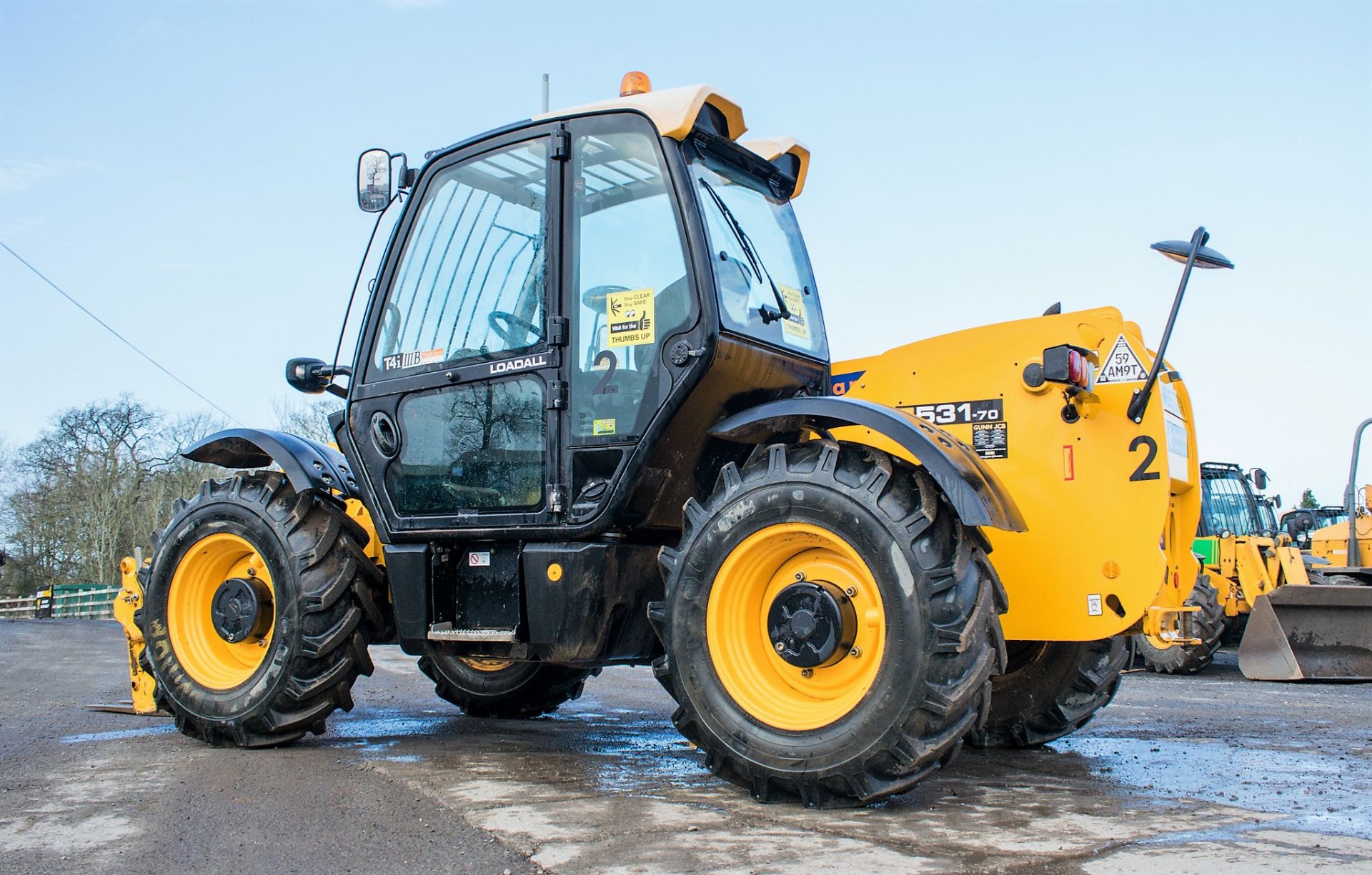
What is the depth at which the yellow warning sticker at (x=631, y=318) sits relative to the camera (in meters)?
4.51

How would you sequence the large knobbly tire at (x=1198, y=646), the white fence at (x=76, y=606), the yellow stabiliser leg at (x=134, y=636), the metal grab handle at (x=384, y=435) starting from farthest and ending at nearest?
the white fence at (x=76, y=606)
the large knobbly tire at (x=1198, y=646)
the yellow stabiliser leg at (x=134, y=636)
the metal grab handle at (x=384, y=435)

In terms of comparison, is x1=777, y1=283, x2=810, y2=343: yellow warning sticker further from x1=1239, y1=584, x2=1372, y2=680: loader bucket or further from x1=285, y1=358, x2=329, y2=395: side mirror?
x1=1239, y1=584, x2=1372, y2=680: loader bucket

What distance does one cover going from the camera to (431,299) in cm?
525

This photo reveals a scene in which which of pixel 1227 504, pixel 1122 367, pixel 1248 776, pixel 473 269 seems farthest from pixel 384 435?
pixel 1227 504

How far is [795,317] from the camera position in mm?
4957

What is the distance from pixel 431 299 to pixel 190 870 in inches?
111

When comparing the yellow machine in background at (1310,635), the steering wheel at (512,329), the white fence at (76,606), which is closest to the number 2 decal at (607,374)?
the steering wheel at (512,329)

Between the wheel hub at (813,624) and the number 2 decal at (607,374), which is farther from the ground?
the number 2 decal at (607,374)

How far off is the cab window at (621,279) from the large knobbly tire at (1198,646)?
8268 mm

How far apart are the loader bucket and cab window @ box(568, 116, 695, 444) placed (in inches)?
288

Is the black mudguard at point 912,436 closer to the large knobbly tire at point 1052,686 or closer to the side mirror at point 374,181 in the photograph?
the large knobbly tire at point 1052,686

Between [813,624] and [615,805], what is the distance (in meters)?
0.93

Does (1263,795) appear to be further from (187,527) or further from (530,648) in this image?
(187,527)

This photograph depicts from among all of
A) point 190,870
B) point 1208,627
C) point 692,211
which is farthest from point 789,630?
point 1208,627
